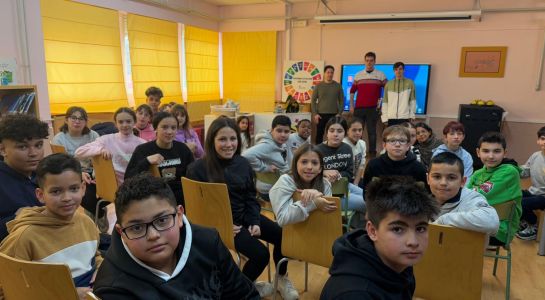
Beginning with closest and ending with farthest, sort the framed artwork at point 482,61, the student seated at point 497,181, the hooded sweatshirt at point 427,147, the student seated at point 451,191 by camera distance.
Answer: the student seated at point 451,191 < the student seated at point 497,181 < the hooded sweatshirt at point 427,147 < the framed artwork at point 482,61

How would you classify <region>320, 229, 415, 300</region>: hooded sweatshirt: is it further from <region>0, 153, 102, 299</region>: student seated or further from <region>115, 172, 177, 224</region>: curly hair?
<region>0, 153, 102, 299</region>: student seated

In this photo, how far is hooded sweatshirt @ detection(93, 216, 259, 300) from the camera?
100cm

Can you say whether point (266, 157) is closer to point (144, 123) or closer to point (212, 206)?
point (212, 206)

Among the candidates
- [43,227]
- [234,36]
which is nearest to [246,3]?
[234,36]

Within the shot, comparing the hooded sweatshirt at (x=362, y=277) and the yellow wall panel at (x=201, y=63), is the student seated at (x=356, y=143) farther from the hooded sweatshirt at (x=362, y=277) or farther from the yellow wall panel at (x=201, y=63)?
the yellow wall panel at (x=201, y=63)

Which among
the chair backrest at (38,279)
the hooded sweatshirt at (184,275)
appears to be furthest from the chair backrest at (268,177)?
the chair backrest at (38,279)

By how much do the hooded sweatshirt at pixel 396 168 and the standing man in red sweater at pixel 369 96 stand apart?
404 centimetres

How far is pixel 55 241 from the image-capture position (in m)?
1.46

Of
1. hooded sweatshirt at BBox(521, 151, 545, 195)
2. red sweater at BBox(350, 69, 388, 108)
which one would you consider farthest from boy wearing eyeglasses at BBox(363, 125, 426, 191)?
red sweater at BBox(350, 69, 388, 108)

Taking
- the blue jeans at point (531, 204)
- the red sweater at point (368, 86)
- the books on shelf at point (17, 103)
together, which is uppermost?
the red sweater at point (368, 86)

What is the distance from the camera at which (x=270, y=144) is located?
316cm

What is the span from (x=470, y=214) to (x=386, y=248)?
794mm

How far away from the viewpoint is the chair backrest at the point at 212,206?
2031mm

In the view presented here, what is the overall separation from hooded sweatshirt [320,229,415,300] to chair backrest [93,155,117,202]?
212 centimetres
